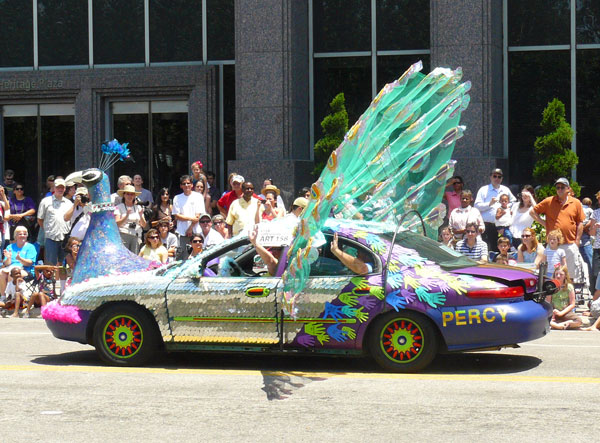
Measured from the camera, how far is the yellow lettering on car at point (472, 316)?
978cm

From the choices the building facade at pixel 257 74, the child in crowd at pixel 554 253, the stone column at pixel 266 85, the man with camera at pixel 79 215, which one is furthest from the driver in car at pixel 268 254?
the stone column at pixel 266 85

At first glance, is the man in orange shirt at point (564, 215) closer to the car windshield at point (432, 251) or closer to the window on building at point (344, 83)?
the car windshield at point (432, 251)

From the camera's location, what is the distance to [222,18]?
23688 millimetres

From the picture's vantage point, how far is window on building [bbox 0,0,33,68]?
24.5 metres

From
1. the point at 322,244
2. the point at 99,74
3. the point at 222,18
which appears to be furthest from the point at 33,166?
the point at 322,244

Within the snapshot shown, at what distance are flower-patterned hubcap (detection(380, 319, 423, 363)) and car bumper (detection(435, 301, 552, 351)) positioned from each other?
27 cm

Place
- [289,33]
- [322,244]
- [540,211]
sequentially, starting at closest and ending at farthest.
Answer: [322,244], [540,211], [289,33]

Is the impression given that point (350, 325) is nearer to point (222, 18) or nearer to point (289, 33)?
point (289, 33)

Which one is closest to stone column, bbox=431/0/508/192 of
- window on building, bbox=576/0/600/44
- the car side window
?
window on building, bbox=576/0/600/44

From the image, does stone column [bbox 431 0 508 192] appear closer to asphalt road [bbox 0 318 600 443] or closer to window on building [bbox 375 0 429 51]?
window on building [bbox 375 0 429 51]

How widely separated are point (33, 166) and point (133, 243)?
28.1ft

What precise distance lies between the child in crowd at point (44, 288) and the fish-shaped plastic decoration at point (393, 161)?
7.13 metres

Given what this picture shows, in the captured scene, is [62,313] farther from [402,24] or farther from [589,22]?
[589,22]

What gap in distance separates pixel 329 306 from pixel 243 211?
6954 millimetres
